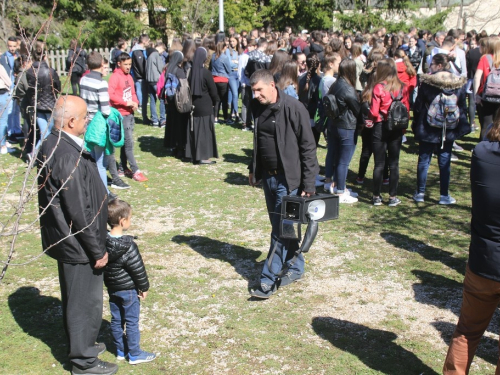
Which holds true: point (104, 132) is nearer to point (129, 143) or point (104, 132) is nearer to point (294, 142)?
point (129, 143)

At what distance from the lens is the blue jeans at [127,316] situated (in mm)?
4266

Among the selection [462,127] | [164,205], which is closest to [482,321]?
[462,127]

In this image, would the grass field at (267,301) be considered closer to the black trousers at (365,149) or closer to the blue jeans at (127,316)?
the blue jeans at (127,316)

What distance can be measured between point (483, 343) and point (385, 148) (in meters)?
3.66

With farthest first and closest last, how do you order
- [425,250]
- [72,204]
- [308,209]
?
[425,250] → [308,209] → [72,204]

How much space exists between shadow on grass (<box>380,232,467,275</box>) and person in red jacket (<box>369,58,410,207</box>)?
112 cm

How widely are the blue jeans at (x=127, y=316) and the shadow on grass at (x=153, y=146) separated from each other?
21.6 feet

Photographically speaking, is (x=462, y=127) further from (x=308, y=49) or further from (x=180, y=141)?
(x=308, y=49)

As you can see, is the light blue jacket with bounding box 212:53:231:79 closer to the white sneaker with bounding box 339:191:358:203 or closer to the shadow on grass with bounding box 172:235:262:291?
the white sneaker with bounding box 339:191:358:203

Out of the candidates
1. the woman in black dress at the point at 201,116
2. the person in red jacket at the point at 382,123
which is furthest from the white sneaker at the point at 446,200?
the woman in black dress at the point at 201,116

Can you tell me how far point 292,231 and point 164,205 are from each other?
131 inches

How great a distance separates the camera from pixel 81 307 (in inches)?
162

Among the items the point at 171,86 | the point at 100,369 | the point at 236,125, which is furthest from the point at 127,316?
the point at 236,125

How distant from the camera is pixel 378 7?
3325 centimetres
